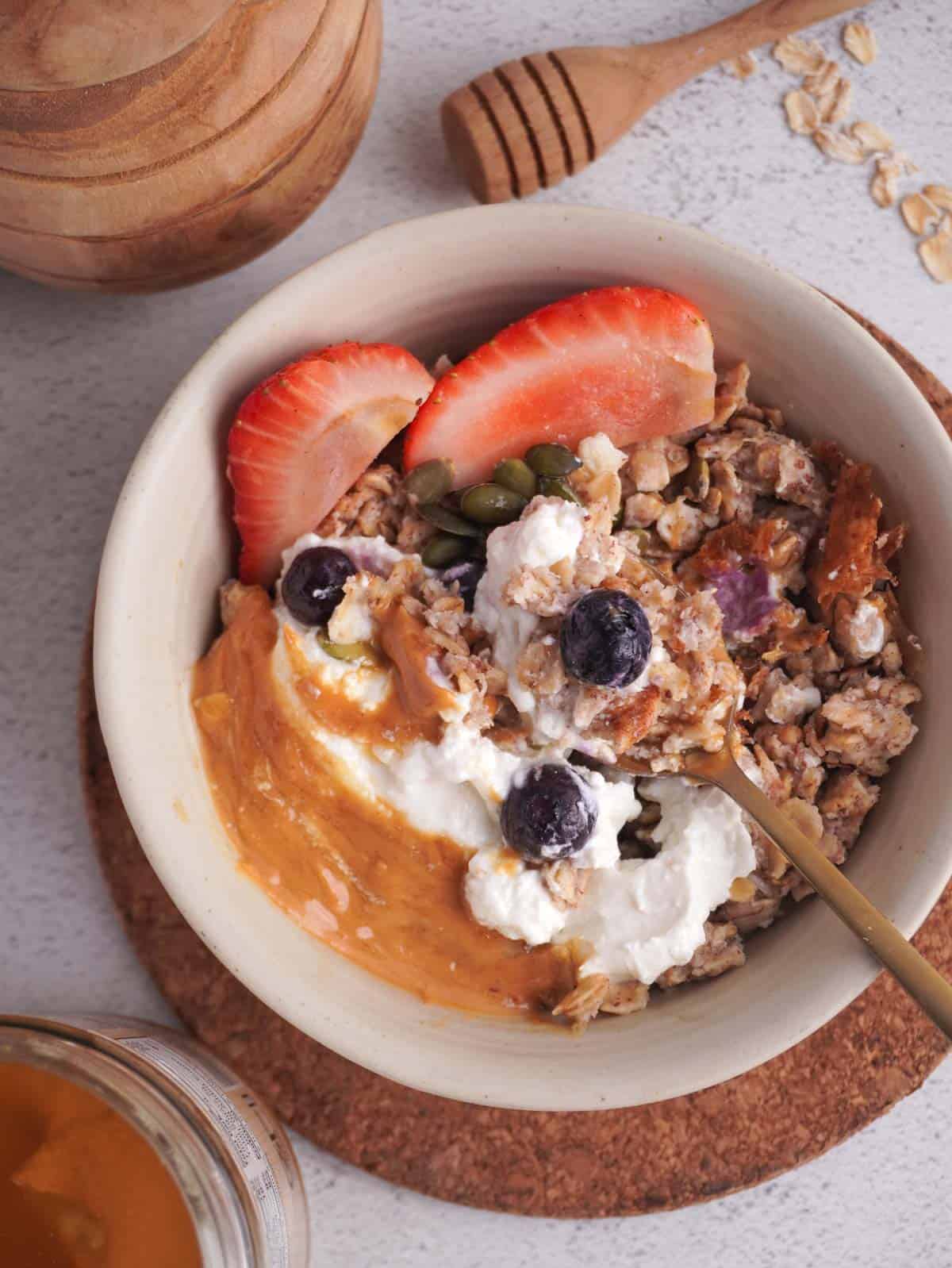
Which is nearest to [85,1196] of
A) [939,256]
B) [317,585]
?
[317,585]

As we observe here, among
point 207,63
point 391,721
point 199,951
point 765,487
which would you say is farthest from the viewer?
point 199,951

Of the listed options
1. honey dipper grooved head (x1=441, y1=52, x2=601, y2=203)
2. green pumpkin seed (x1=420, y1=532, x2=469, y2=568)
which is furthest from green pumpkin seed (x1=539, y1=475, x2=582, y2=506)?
honey dipper grooved head (x1=441, y1=52, x2=601, y2=203)

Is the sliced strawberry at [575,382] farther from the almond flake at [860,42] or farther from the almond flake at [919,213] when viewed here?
the almond flake at [860,42]

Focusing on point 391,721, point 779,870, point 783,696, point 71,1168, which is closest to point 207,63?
point 391,721

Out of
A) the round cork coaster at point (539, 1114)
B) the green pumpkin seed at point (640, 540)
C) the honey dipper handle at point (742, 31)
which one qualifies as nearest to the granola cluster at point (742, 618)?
the green pumpkin seed at point (640, 540)

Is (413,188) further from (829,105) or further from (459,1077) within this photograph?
(459,1077)

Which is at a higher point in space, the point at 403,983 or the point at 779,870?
the point at 779,870

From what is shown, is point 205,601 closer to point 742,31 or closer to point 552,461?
point 552,461

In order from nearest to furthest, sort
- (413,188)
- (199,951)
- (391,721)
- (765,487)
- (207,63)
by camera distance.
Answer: (207,63) < (391,721) < (765,487) < (199,951) < (413,188)

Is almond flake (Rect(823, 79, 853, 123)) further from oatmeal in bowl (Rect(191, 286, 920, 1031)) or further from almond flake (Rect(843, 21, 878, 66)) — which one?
oatmeal in bowl (Rect(191, 286, 920, 1031))
